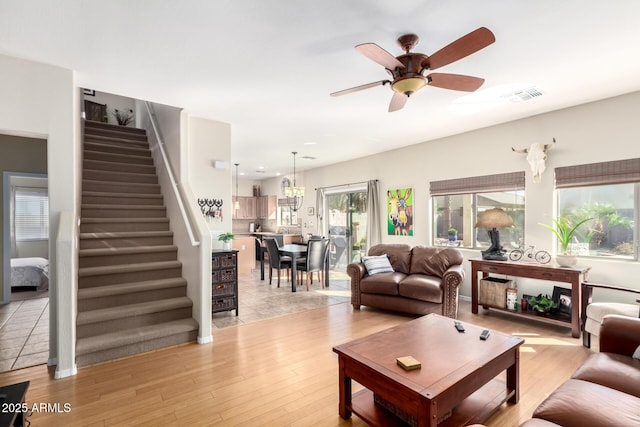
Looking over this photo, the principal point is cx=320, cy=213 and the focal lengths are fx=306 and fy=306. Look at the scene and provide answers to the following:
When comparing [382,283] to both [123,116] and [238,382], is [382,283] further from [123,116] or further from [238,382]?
[123,116]

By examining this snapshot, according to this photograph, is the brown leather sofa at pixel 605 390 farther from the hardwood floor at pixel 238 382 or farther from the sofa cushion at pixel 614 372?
the hardwood floor at pixel 238 382

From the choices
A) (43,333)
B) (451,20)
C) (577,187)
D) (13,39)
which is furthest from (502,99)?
(43,333)

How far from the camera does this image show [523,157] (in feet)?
14.5

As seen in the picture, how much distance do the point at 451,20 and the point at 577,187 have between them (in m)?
3.14

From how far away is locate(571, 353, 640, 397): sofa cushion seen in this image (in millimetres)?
1722

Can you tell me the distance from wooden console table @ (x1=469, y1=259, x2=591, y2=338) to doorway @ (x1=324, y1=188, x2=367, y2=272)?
124 inches

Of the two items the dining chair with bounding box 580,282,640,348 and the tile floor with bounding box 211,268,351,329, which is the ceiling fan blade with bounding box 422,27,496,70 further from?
the tile floor with bounding box 211,268,351,329

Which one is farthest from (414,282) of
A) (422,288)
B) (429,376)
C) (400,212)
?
(429,376)

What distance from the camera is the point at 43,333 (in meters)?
3.62

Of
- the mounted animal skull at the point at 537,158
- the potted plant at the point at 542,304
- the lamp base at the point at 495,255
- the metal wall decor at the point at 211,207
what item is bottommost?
the potted plant at the point at 542,304

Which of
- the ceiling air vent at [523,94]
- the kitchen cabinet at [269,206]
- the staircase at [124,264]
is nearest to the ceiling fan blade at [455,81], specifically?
the ceiling air vent at [523,94]

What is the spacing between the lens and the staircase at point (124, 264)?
3.17m

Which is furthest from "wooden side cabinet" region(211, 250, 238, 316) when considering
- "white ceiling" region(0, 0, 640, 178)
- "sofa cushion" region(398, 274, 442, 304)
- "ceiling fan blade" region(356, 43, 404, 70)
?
"ceiling fan blade" region(356, 43, 404, 70)

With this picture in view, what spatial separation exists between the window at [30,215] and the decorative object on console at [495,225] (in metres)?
7.82
